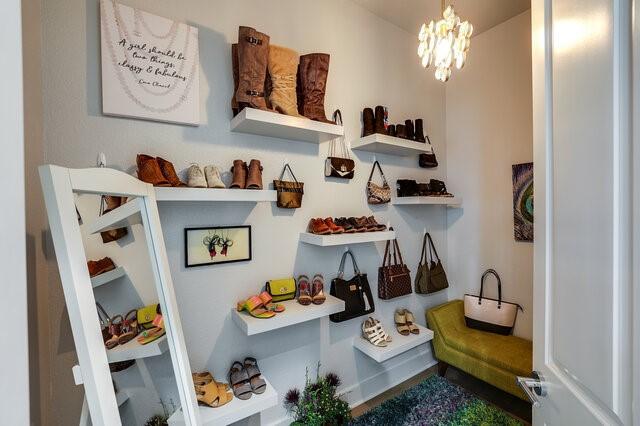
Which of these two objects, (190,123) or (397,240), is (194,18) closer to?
(190,123)

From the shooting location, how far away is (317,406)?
1.62 m

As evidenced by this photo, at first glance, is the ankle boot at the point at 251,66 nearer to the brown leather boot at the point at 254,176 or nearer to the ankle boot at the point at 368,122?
the brown leather boot at the point at 254,176

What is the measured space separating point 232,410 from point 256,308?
18.9 inches

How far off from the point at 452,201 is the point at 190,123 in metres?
2.18

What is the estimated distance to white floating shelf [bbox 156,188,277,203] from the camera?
48.8 inches

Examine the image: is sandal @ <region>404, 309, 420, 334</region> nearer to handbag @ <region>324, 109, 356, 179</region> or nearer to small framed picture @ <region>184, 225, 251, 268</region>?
handbag @ <region>324, 109, 356, 179</region>

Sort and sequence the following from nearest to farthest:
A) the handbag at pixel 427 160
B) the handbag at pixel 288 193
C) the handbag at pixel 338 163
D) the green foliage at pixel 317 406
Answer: the green foliage at pixel 317 406
the handbag at pixel 288 193
the handbag at pixel 338 163
the handbag at pixel 427 160

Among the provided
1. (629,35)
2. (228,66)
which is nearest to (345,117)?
(228,66)

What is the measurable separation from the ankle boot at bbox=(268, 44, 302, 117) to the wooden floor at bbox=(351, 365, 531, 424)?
2.22m

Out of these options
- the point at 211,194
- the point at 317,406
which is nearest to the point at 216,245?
the point at 211,194

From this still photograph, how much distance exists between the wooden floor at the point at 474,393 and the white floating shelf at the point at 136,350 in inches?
62.1

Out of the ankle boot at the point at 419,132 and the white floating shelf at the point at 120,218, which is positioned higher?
the ankle boot at the point at 419,132

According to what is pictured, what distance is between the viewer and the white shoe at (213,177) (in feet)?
4.57

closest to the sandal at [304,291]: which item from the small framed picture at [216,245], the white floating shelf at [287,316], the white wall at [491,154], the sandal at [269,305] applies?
the white floating shelf at [287,316]
